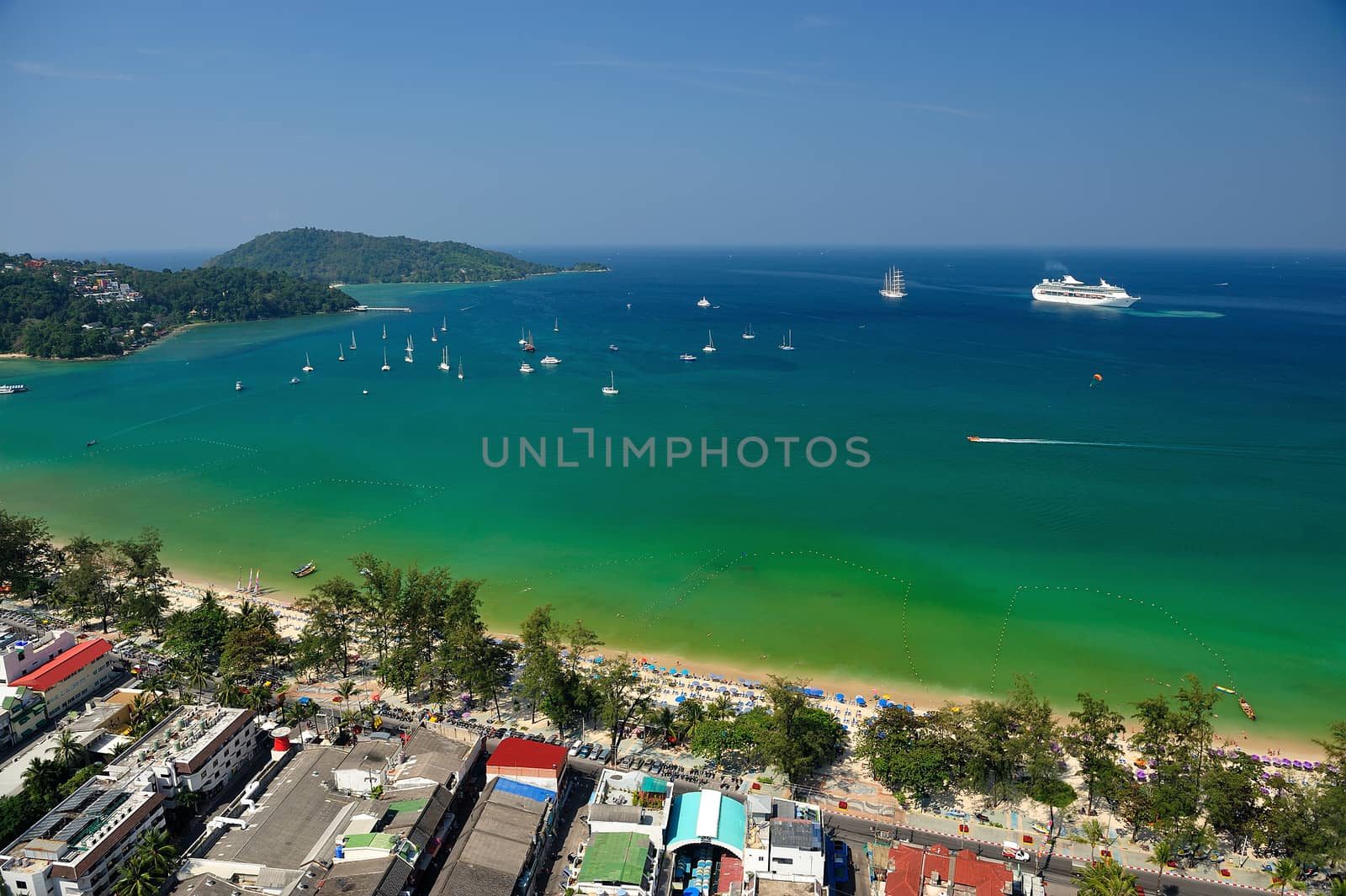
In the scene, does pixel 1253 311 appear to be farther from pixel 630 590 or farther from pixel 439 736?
pixel 439 736

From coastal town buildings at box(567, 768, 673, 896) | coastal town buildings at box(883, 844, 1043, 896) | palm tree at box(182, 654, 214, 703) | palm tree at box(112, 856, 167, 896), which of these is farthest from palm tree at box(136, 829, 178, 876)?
coastal town buildings at box(883, 844, 1043, 896)

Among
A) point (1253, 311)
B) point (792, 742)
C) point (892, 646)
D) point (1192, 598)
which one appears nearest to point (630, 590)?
point (892, 646)

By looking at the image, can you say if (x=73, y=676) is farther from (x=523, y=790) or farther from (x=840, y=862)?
(x=840, y=862)

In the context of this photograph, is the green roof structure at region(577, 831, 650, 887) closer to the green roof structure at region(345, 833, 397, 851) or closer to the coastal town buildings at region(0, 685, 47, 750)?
the green roof structure at region(345, 833, 397, 851)

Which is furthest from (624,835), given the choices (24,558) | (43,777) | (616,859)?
(24,558)

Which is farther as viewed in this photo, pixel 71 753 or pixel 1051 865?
pixel 71 753

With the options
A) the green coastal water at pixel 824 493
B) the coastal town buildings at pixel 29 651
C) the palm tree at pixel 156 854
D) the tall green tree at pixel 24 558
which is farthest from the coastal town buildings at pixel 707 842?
the tall green tree at pixel 24 558
